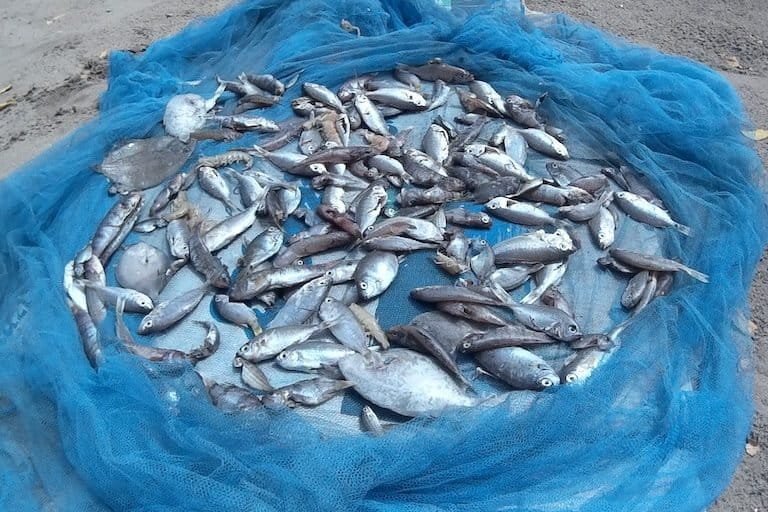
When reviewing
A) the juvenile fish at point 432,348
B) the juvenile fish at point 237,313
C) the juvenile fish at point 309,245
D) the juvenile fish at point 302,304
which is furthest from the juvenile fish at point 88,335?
the juvenile fish at point 432,348

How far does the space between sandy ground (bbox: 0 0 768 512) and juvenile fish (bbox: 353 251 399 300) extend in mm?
3103

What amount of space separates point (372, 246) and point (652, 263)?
141 cm

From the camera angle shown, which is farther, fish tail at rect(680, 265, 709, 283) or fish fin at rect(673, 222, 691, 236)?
fish fin at rect(673, 222, 691, 236)

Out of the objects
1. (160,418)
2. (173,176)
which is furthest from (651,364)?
(173,176)

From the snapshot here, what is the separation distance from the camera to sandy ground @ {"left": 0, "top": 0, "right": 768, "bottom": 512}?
5312 millimetres

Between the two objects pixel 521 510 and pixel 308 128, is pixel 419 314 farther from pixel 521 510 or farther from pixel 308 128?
pixel 308 128

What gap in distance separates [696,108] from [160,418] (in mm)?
3597

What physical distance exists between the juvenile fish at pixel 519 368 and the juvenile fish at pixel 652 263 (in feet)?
2.75

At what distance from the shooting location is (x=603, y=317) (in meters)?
3.14

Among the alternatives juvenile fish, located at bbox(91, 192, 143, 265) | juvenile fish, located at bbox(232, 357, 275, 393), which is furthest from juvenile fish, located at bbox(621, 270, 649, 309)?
juvenile fish, located at bbox(91, 192, 143, 265)

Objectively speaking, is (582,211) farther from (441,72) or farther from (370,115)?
(441,72)

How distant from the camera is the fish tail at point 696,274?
3111 mm

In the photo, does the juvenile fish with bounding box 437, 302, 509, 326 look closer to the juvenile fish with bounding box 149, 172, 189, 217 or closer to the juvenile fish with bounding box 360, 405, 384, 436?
the juvenile fish with bounding box 360, 405, 384, 436

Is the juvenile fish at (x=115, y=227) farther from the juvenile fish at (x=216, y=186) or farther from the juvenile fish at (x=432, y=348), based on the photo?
the juvenile fish at (x=432, y=348)
